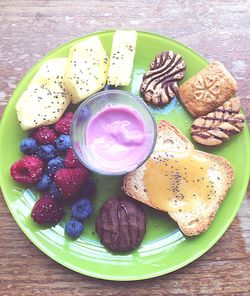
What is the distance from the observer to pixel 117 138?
6.12ft

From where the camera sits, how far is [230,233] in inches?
78.4

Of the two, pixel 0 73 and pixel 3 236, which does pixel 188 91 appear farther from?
pixel 3 236

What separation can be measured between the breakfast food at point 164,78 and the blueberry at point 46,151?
0.35 metres

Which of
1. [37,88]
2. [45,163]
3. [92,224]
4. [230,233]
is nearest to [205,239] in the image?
[230,233]

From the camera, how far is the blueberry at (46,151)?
1.91m

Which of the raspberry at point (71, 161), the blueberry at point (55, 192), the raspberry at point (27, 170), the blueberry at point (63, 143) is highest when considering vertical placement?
the blueberry at point (63, 143)

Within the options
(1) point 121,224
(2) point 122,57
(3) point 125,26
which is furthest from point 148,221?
(3) point 125,26

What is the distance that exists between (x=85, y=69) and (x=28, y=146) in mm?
305

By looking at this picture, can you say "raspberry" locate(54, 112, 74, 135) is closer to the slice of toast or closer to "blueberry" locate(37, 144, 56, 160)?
"blueberry" locate(37, 144, 56, 160)

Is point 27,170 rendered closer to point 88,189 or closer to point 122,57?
point 88,189

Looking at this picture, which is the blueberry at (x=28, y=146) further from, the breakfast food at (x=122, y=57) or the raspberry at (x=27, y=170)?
the breakfast food at (x=122, y=57)

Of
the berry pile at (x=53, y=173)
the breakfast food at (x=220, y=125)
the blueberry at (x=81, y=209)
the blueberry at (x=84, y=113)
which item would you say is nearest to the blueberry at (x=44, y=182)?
the berry pile at (x=53, y=173)

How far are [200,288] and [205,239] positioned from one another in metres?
0.18

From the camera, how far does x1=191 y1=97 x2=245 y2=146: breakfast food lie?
6.29ft
